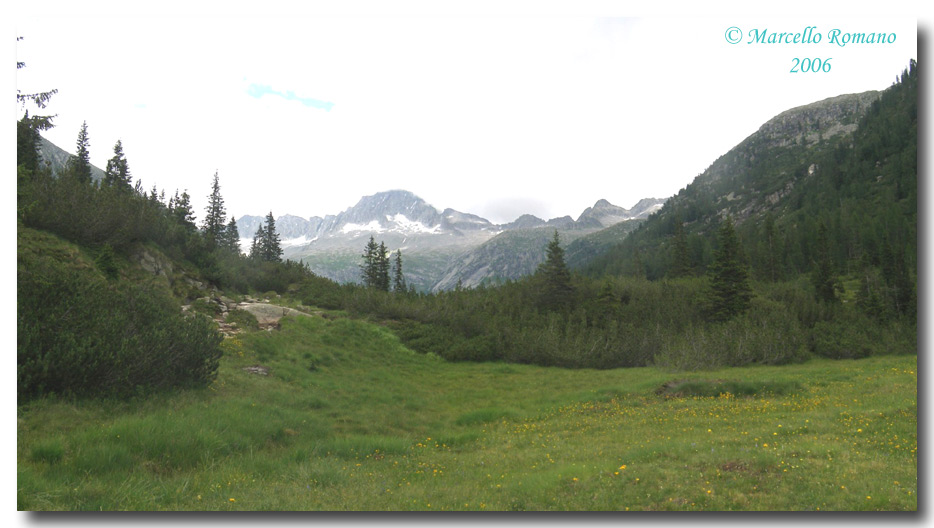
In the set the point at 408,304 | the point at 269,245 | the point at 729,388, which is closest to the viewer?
the point at 729,388

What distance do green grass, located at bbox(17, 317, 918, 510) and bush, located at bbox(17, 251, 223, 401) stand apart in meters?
0.54

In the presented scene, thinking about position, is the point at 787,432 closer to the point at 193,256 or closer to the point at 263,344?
the point at 263,344

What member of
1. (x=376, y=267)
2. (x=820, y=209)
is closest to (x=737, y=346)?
(x=376, y=267)

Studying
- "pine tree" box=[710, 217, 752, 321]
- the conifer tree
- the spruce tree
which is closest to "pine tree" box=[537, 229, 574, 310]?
"pine tree" box=[710, 217, 752, 321]

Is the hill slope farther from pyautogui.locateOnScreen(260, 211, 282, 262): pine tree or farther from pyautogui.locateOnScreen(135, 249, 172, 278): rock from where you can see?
pyautogui.locateOnScreen(260, 211, 282, 262): pine tree

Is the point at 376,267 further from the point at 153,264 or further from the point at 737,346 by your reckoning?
the point at 737,346

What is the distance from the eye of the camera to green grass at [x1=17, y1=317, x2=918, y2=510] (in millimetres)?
6102

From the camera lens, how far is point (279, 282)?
4594 centimetres

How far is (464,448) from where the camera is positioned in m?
11.7

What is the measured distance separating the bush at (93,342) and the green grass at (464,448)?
0.54 metres

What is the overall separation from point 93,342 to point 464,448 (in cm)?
914

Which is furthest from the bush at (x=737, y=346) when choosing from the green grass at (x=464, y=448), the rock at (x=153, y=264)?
the rock at (x=153, y=264)

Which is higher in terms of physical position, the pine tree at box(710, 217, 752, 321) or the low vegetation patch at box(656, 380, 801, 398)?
the pine tree at box(710, 217, 752, 321)

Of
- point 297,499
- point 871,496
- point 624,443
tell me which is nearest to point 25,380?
point 297,499
